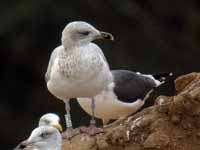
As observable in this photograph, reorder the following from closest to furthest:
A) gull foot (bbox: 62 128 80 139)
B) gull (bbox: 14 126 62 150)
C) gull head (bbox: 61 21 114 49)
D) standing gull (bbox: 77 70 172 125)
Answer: gull (bbox: 14 126 62 150)
gull head (bbox: 61 21 114 49)
gull foot (bbox: 62 128 80 139)
standing gull (bbox: 77 70 172 125)

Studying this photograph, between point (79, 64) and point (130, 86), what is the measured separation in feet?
7.19

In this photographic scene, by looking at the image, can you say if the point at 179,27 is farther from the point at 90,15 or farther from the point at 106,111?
the point at 106,111

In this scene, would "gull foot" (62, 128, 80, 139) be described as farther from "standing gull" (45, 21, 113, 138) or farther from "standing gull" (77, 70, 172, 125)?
"standing gull" (77, 70, 172, 125)

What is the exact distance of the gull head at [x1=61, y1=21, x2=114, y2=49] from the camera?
372 inches

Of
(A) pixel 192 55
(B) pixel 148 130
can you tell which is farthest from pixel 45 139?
(A) pixel 192 55

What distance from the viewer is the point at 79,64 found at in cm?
945

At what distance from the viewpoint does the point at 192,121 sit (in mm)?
8906

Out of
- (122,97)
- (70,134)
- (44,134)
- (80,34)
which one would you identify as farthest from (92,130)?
(122,97)

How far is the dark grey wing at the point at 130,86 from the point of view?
37.4 ft

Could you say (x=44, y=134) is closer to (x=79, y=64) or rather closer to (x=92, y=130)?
(x=79, y=64)

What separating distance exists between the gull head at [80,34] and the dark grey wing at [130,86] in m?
1.88

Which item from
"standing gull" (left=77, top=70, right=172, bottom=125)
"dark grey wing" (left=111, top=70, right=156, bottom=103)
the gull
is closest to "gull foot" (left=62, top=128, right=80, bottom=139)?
the gull

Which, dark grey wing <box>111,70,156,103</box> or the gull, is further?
dark grey wing <box>111,70,156,103</box>

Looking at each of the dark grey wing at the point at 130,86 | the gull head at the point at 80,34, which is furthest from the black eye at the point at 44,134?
the dark grey wing at the point at 130,86
